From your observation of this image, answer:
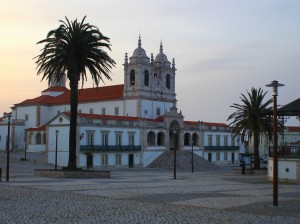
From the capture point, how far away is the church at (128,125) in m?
72.4

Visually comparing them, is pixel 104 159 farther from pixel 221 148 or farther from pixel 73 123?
pixel 73 123

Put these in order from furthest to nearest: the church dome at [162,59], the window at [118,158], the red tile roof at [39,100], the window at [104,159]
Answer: the red tile roof at [39,100] < the church dome at [162,59] < the window at [118,158] < the window at [104,159]

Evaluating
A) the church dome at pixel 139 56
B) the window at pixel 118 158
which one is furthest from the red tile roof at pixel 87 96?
the window at pixel 118 158

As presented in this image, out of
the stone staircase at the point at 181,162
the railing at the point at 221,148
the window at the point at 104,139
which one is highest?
the window at the point at 104,139

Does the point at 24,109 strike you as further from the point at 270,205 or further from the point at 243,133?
the point at 270,205

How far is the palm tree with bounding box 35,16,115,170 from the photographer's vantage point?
40500 millimetres

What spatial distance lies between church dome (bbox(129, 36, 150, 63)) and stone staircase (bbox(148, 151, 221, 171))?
18.7 metres

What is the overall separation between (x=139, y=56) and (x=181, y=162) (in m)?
23.3

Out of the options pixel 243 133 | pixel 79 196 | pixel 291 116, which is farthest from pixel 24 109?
pixel 79 196

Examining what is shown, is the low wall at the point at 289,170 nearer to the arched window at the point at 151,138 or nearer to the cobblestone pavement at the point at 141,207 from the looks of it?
the cobblestone pavement at the point at 141,207

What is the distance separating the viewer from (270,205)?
19.6 meters

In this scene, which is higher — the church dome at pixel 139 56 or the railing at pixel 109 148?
the church dome at pixel 139 56

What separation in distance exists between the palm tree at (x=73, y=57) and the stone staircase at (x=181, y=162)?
1552 inches

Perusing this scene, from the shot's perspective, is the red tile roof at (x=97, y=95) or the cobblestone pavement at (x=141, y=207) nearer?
the cobblestone pavement at (x=141, y=207)
